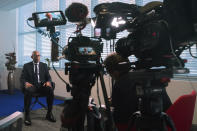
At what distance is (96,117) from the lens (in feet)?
3.34

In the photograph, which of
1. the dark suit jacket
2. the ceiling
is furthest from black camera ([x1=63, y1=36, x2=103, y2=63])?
the ceiling

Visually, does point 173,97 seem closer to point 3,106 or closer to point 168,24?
point 168,24

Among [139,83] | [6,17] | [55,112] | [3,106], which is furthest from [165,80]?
[6,17]

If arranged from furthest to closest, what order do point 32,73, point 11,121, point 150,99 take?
point 32,73 → point 150,99 → point 11,121

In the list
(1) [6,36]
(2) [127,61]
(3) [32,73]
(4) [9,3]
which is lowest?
(3) [32,73]

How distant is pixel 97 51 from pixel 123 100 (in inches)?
20.6

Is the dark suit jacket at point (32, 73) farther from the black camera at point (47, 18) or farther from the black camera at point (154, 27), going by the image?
the black camera at point (154, 27)

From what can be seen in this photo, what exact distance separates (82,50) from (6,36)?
569cm

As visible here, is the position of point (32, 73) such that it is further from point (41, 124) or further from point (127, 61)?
point (127, 61)

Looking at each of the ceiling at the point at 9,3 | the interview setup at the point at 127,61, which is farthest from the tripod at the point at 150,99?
the ceiling at the point at 9,3

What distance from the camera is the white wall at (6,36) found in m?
5.70

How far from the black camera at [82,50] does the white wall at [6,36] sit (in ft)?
18.1

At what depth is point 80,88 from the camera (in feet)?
3.19

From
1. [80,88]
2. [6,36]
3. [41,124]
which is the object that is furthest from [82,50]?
[6,36]
